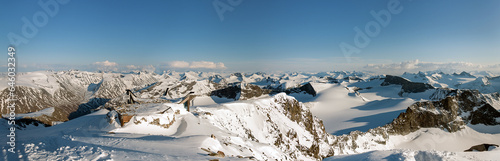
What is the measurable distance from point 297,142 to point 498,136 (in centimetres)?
10694

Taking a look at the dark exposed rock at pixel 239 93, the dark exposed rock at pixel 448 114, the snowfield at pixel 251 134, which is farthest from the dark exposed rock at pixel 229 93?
the dark exposed rock at pixel 448 114

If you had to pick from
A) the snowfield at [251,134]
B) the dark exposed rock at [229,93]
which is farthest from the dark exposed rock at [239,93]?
the snowfield at [251,134]

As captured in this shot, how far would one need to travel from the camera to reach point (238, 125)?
42.0 metres

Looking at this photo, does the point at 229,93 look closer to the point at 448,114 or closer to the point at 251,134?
the point at 251,134

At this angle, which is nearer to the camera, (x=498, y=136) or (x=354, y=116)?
(x=498, y=136)

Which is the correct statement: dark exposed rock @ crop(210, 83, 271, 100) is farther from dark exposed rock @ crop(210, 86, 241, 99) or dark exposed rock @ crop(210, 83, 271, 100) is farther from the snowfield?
the snowfield

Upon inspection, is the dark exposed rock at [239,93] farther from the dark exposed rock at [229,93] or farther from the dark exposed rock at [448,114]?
the dark exposed rock at [448,114]

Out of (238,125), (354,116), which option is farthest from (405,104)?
(238,125)

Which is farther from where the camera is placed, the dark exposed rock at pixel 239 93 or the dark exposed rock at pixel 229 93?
the dark exposed rock at pixel 229 93

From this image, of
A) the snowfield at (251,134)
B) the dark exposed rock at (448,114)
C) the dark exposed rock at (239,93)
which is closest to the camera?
the snowfield at (251,134)

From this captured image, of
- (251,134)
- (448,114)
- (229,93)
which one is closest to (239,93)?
(229,93)

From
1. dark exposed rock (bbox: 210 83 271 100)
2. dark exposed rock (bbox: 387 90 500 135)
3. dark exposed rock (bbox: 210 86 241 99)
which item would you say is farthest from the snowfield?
dark exposed rock (bbox: 210 83 271 100)

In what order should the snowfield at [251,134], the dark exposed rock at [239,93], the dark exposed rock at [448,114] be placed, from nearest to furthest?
the snowfield at [251,134], the dark exposed rock at [448,114], the dark exposed rock at [239,93]

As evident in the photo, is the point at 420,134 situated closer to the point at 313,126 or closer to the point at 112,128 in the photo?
the point at 313,126
